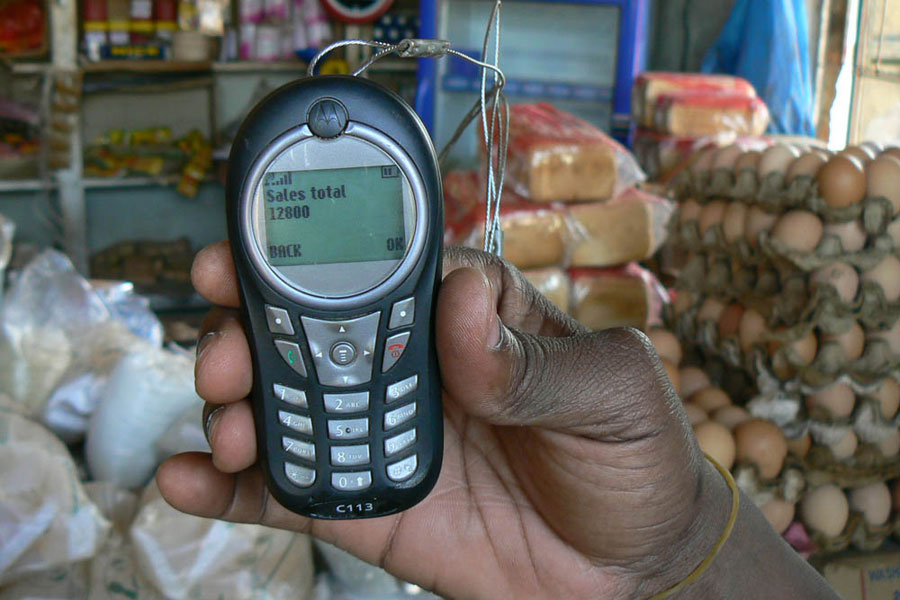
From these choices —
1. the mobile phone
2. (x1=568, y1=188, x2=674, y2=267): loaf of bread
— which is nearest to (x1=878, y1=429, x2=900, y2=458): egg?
(x1=568, y1=188, x2=674, y2=267): loaf of bread

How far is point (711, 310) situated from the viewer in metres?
1.61

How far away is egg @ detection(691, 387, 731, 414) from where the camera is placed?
1.47 metres

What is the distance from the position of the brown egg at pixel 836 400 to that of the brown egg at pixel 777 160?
0.37 meters

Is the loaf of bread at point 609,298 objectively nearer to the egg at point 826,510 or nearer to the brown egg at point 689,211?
the brown egg at point 689,211

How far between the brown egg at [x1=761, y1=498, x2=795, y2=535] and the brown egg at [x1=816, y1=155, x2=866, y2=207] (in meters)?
0.50

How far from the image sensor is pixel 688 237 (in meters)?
1.64

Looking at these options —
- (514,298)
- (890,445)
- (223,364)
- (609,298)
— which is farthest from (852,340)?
(223,364)

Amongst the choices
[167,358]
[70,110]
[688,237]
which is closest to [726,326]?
[688,237]

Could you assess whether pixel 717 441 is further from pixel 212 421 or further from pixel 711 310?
pixel 212 421

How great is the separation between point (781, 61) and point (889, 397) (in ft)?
5.72

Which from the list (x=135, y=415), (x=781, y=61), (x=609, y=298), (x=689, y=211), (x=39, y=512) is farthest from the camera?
(x=781, y=61)

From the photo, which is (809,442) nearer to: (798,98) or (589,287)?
(589,287)

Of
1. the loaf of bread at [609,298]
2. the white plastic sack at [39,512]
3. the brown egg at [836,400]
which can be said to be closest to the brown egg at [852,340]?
the brown egg at [836,400]

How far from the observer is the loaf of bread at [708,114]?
2305mm
